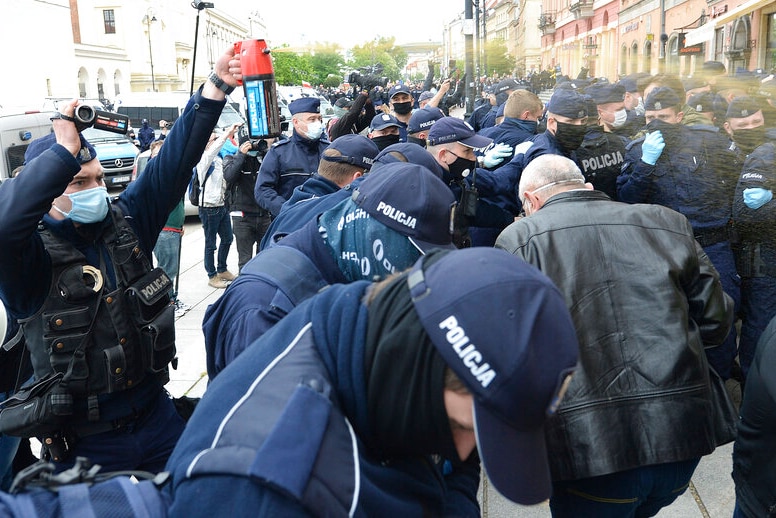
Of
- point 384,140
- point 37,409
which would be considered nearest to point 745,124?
point 384,140

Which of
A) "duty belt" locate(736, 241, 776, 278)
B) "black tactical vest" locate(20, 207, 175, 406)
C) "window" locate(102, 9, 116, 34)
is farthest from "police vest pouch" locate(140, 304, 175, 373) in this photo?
"window" locate(102, 9, 116, 34)

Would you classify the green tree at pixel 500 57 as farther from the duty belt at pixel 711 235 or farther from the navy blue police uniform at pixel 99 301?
the navy blue police uniform at pixel 99 301

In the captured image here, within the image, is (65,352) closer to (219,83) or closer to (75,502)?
(219,83)

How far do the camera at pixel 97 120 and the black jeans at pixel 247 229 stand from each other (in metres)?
4.80

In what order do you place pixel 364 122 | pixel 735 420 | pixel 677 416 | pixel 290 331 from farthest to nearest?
pixel 364 122 → pixel 735 420 → pixel 677 416 → pixel 290 331

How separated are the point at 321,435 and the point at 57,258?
2.07 m

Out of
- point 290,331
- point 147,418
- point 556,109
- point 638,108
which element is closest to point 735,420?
point 290,331

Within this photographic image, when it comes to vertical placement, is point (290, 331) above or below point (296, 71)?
below

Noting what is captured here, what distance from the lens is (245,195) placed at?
784 centimetres

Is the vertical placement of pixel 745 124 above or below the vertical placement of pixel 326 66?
below

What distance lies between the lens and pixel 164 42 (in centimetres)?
7669

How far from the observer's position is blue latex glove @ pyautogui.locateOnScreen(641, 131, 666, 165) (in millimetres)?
4797

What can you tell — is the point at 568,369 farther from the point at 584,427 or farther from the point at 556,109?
the point at 556,109

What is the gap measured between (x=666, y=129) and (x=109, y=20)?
264ft
